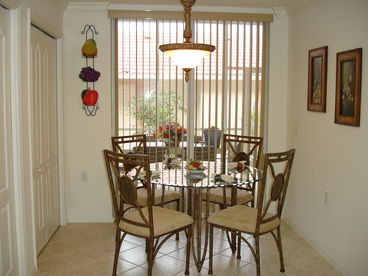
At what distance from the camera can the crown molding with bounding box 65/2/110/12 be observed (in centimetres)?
450

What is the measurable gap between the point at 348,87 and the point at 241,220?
4.56 feet

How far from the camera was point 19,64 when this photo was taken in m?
3.11

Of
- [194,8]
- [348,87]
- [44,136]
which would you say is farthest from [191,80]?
[348,87]

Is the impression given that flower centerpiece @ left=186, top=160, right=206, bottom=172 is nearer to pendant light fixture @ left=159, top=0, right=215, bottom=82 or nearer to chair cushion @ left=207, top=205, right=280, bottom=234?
chair cushion @ left=207, top=205, right=280, bottom=234

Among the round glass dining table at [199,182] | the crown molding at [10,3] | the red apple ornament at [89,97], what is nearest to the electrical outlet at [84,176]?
the red apple ornament at [89,97]

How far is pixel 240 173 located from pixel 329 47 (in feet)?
4.60

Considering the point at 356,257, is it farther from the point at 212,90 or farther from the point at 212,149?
the point at 212,90

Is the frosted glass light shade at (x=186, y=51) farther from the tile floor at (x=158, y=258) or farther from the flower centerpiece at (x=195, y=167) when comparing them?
the tile floor at (x=158, y=258)

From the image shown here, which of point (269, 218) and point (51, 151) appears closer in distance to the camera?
point (269, 218)

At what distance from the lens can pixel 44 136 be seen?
13.1ft

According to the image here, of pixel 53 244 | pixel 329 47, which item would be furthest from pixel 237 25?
pixel 53 244

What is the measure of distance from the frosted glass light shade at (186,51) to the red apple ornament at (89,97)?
5.16 feet

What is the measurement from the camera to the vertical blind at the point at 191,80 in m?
4.75

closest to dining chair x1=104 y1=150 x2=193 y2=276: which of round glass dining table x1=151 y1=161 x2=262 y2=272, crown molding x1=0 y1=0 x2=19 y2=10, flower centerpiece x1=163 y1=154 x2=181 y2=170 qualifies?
round glass dining table x1=151 y1=161 x2=262 y2=272
